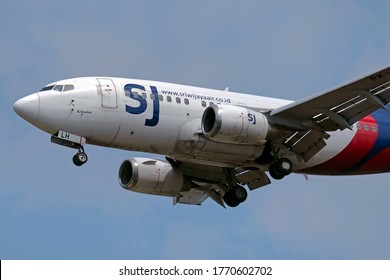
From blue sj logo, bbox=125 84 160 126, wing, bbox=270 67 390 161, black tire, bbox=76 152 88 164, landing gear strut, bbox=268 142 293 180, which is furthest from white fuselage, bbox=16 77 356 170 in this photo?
wing, bbox=270 67 390 161

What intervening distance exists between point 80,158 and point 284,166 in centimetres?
768

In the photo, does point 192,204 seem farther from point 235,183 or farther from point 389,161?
point 389,161

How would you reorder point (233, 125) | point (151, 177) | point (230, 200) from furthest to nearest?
1. point (230, 200)
2. point (151, 177)
3. point (233, 125)

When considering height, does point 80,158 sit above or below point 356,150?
below

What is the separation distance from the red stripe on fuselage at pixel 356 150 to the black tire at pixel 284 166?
275cm

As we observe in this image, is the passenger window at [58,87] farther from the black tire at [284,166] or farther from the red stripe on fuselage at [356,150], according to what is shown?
the red stripe on fuselage at [356,150]

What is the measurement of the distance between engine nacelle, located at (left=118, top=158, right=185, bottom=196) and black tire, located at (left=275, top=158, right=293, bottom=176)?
4955 mm

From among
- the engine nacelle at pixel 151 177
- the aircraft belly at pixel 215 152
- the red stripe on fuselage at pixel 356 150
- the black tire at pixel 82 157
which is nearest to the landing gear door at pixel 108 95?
the black tire at pixel 82 157

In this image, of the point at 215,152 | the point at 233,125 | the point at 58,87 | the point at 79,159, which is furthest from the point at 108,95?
the point at 233,125

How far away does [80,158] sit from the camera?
4509cm

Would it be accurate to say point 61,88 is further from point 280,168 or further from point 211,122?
point 280,168

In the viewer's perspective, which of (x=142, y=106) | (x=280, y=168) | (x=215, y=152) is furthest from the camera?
(x=280, y=168)

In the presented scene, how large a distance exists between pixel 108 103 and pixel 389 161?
490 inches

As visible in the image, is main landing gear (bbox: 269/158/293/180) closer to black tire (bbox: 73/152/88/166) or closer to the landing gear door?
the landing gear door
